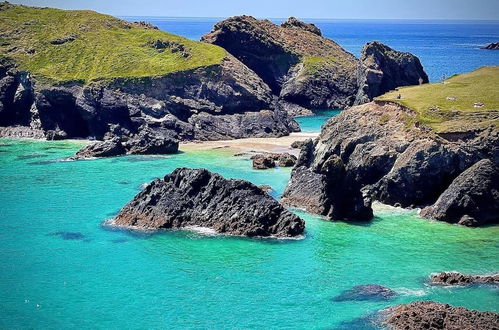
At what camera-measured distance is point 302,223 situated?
61094 mm

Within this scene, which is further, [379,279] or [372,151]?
[372,151]

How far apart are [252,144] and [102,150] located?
2046 cm

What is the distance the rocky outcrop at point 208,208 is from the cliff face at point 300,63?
75.2 meters

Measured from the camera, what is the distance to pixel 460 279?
49.3 metres

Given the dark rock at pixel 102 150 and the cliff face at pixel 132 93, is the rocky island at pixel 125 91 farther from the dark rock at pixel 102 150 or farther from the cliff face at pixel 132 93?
the dark rock at pixel 102 150

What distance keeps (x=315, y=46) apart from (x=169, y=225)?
105m

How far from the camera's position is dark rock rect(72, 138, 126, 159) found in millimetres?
95875

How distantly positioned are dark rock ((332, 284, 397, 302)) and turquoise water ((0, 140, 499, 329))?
2.25ft

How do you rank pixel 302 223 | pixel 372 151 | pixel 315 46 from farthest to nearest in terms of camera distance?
pixel 315 46
pixel 372 151
pixel 302 223

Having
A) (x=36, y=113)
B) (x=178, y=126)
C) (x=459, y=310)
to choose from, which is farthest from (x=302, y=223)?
(x=36, y=113)

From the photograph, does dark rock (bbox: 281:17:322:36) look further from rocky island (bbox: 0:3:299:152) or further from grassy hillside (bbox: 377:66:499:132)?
grassy hillside (bbox: 377:66:499:132)

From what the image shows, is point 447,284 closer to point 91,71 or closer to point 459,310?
point 459,310

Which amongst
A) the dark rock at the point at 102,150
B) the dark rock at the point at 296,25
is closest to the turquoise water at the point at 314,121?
the dark rock at the point at 102,150

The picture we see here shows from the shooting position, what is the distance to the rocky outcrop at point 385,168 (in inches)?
2566
